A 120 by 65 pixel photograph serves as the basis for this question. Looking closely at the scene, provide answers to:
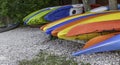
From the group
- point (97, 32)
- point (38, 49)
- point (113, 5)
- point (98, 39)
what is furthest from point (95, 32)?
point (113, 5)

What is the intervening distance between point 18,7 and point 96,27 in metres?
5.52

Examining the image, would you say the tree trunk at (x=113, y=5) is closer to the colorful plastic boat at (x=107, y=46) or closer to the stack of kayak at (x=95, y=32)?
the stack of kayak at (x=95, y=32)

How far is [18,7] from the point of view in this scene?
33.7ft

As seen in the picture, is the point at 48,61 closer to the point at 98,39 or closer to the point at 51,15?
the point at 98,39

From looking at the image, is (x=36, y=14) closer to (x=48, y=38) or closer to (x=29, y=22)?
(x=29, y=22)

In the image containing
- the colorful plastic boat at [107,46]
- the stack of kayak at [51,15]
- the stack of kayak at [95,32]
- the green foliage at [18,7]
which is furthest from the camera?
the green foliage at [18,7]

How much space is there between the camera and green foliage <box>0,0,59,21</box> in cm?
1026

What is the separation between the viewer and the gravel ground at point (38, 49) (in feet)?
16.9

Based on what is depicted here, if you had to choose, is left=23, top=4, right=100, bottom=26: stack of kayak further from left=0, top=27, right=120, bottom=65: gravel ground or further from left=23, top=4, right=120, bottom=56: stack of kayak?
left=23, top=4, right=120, bottom=56: stack of kayak

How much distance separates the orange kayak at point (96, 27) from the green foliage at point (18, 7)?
5.02 m

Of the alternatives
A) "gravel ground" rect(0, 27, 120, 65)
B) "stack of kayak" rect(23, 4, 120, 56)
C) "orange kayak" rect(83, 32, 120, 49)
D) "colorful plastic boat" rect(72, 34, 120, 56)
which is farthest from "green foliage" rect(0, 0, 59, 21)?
"colorful plastic boat" rect(72, 34, 120, 56)

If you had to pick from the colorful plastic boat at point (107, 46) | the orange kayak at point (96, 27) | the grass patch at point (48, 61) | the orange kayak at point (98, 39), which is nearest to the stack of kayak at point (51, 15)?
the grass patch at point (48, 61)

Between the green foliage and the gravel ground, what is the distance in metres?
1.99

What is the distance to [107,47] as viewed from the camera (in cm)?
490
